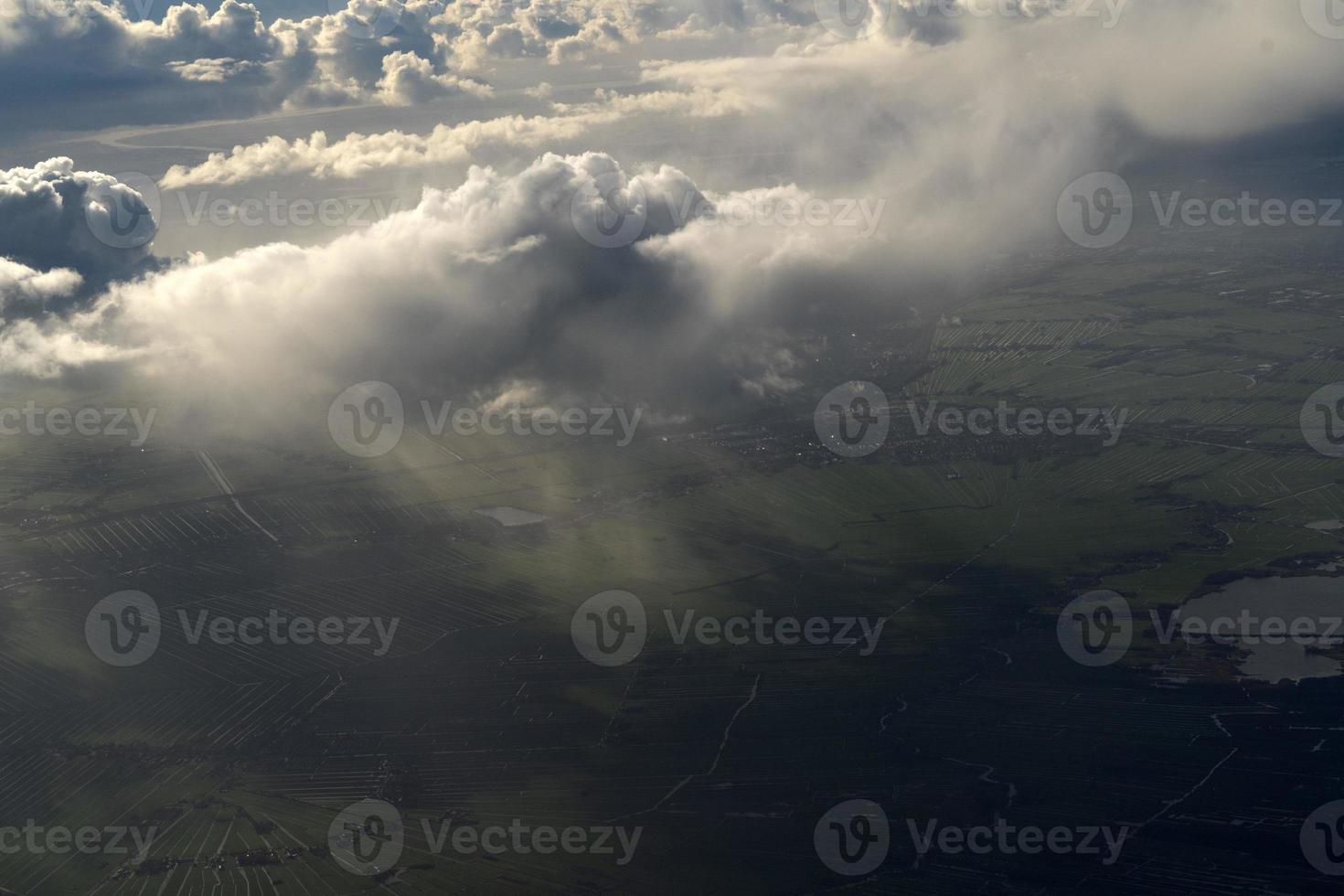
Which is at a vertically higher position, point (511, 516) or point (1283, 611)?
point (511, 516)

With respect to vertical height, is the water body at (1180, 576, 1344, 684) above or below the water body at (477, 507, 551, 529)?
below

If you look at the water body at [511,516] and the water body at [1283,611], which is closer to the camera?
the water body at [1283,611]

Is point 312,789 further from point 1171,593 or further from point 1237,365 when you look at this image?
point 1237,365

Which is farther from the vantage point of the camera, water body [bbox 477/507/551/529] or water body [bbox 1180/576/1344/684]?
water body [bbox 477/507/551/529]

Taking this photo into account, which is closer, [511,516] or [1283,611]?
[1283,611]

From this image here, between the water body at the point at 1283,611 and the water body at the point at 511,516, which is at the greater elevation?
the water body at the point at 511,516
